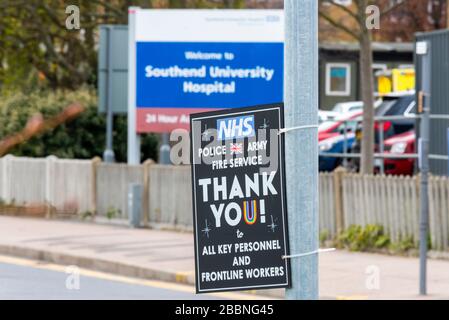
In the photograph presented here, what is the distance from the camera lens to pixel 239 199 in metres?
5.11

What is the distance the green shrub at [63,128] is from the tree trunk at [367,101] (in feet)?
25.2

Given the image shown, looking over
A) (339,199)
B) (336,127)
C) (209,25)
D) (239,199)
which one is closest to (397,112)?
(336,127)

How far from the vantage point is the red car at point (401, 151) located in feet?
66.4

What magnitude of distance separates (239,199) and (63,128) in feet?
60.1

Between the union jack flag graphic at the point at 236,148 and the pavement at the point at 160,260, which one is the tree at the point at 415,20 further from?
the union jack flag graphic at the point at 236,148

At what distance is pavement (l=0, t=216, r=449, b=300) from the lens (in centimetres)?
1141

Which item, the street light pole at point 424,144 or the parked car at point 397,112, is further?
the parked car at point 397,112

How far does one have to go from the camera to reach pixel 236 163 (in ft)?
16.6

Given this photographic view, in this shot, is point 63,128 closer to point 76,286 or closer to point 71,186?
point 71,186

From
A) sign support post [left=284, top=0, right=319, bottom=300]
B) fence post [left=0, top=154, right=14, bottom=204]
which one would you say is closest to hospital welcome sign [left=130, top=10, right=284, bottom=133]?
fence post [left=0, top=154, right=14, bottom=204]

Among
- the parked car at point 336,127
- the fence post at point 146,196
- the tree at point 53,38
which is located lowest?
the fence post at point 146,196

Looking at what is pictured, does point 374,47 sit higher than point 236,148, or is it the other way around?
point 374,47

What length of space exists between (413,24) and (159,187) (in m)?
27.7

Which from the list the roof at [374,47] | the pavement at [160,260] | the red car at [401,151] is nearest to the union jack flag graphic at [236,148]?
the pavement at [160,260]
